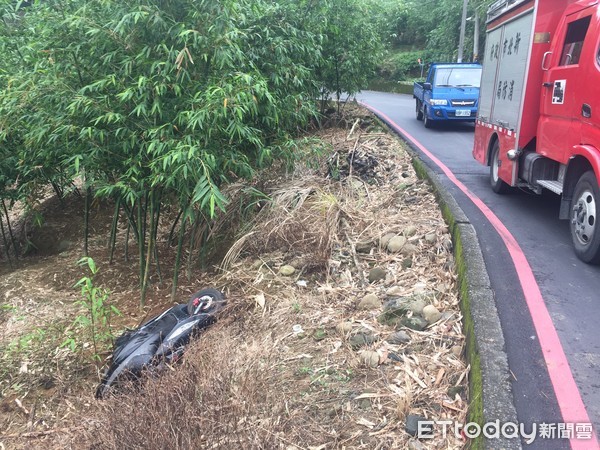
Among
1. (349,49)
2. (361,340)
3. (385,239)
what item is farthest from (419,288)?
(349,49)

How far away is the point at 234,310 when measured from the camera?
4703 millimetres

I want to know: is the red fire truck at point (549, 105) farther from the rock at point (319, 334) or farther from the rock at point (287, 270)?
the rock at point (287, 270)

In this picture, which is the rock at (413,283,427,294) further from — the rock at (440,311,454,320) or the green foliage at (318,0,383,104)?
the green foliage at (318,0,383,104)

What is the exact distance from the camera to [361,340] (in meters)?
3.79

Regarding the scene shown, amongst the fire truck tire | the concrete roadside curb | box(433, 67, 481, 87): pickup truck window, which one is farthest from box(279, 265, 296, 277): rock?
box(433, 67, 481, 87): pickup truck window

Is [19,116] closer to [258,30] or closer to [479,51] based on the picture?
[258,30]

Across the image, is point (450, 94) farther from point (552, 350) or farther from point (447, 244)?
point (552, 350)

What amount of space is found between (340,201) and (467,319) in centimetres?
305

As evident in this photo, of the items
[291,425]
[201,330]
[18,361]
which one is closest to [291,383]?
[291,425]

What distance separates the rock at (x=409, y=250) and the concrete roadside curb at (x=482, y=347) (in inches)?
15.7

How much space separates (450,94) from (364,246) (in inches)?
400

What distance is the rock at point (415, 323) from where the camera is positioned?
3820 millimetres

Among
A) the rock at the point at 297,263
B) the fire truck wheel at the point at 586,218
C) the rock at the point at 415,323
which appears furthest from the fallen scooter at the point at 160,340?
the fire truck wheel at the point at 586,218

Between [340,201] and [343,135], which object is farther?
[343,135]
